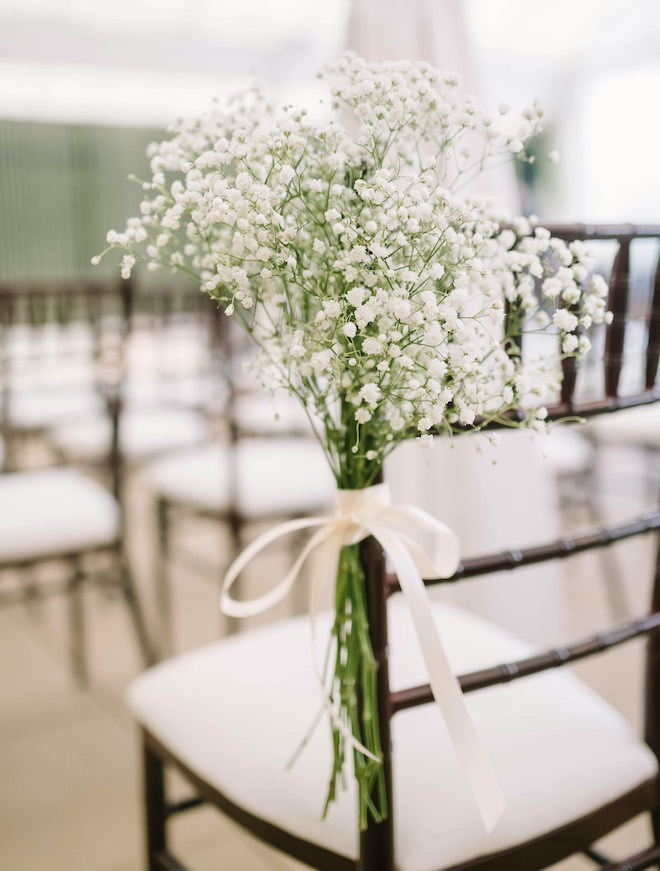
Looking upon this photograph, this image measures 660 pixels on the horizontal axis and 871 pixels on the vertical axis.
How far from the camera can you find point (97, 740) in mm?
1871

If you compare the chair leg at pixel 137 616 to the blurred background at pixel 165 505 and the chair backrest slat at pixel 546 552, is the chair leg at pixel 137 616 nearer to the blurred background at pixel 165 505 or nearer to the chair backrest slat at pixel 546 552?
the blurred background at pixel 165 505

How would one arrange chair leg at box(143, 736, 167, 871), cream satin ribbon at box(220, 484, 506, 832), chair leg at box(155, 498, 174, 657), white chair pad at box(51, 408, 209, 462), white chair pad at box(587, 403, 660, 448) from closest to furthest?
cream satin ribbon at box(220, 484, 506, 832)
chair leg at box(143, 736, 167, 871)
chair leg at box(155, 498, 174, 657)
white chair pad at box(587, 403, 660, 448)
white chair pad at box(51, 408, 209, 462)

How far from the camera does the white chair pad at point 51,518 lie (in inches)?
67.6

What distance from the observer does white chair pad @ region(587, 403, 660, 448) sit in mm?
2436

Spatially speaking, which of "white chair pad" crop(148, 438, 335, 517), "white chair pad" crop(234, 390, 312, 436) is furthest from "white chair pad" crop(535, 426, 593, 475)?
"white chair pad" crop(234, 390, 312, 436)

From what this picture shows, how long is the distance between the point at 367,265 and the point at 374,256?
34 millimetres

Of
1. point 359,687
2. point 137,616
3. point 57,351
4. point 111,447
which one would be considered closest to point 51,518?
point 111,447

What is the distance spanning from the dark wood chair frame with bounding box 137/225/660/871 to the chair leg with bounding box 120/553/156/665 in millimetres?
1065

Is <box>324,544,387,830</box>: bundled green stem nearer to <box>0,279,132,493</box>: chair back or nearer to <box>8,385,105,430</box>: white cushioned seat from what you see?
<box>0,279,132,493</box>: chair back

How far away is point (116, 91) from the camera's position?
329 inches

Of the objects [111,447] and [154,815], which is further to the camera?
[111,447]

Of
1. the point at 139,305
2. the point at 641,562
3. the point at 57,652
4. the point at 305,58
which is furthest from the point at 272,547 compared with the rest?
the point at 305,58

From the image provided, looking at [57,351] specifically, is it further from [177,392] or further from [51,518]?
[51,518]

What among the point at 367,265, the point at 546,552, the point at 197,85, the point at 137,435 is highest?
the point at 197,85
